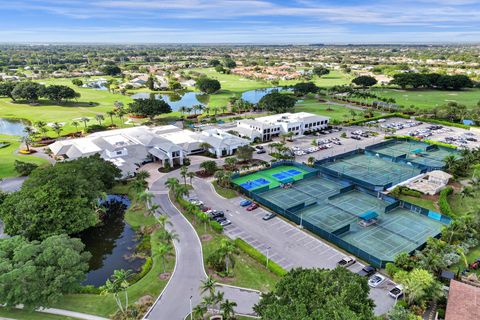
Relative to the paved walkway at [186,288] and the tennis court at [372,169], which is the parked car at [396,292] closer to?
the paved walkway at [186,288]

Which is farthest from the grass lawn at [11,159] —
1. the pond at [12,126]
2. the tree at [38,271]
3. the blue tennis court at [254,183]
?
the blue tennis court at [254,183]

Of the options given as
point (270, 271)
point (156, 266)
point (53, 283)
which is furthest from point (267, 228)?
point (53, 283)

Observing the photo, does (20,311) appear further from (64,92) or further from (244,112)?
(64,92)

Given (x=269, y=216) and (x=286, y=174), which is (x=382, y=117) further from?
(x=269, y=216)

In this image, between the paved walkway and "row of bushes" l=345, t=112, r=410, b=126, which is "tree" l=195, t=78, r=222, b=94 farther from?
the paved walkway

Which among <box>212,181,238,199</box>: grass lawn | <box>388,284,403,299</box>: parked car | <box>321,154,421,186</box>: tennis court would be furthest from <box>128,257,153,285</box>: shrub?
<box>321,154,421,186</box>: tennis court

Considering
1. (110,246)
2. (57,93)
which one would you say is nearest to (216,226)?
(110,246)
